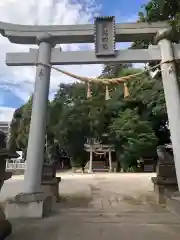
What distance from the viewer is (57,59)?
243 inches

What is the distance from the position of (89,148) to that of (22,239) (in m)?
20.2

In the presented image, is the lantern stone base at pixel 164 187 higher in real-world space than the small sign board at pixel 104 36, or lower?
lower

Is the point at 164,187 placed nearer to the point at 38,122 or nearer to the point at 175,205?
the point at 175,205

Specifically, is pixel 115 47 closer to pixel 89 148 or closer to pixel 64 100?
pixel 64 100

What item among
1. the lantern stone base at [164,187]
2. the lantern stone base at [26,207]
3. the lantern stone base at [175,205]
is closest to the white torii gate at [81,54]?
the lantern stone base at [26,207]

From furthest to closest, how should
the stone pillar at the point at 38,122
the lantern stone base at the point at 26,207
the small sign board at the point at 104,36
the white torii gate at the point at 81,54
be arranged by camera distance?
the small sign board at the point at 104,36, the white torii gate at the point at 81,54, the stone pillar at the point at 38,122, the lantern stone base at the point at 26,207

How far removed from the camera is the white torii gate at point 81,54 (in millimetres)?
5622

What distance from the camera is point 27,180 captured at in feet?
17.8

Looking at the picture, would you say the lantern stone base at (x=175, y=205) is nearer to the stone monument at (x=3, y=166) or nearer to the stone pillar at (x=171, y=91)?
the stone pillar at (x=171, y=91)

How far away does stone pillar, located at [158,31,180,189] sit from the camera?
5.47 m

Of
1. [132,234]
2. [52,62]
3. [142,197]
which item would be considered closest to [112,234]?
[132,234]

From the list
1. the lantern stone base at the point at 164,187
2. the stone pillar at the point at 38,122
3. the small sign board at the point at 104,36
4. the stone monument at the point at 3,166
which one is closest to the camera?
the stone monument at the point at 3,166

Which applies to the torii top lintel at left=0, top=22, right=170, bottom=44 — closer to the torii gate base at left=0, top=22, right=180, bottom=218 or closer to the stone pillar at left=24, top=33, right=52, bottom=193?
the torii gate base at left=0, top=22, right=180, bottom=218

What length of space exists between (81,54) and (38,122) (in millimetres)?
1962
